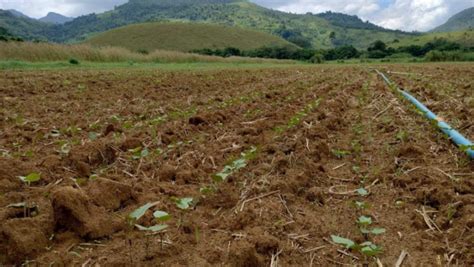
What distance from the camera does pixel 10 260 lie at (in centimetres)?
203

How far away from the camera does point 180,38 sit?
76500 mm

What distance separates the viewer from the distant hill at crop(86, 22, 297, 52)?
240ft

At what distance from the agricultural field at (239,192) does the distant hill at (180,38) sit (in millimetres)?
68156

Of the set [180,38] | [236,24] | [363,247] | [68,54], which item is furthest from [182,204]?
[236,24]

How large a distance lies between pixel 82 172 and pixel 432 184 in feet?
9.21

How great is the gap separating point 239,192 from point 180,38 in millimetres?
76826

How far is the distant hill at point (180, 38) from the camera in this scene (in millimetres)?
73125

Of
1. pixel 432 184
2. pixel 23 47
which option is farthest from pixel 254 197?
pixel 23 47

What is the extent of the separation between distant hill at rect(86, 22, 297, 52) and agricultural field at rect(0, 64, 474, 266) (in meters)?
68.2

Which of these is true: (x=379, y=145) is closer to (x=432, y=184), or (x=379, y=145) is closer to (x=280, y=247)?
(x=432, y=184)

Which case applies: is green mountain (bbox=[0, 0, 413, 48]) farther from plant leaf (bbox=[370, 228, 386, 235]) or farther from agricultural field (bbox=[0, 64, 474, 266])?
plant leaf (bbox=[370, 228, 386, 235])

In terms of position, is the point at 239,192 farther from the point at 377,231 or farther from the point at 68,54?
the point at 68,54

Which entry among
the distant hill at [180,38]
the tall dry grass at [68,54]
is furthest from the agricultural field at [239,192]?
the distant hill at [180,38]

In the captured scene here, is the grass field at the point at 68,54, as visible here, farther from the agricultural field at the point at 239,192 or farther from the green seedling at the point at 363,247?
the green seedling at the point at 363,247
